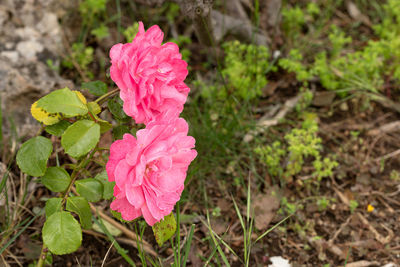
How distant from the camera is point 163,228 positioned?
154 cm

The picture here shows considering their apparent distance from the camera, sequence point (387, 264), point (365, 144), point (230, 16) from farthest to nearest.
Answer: point (230, 16) → point (365, 144) → point (387, 264)

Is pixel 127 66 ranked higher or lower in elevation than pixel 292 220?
higher

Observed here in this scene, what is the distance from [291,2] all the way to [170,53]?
242cm

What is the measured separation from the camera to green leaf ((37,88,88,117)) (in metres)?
1.40

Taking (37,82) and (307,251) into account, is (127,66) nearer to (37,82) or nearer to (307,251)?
(37,82)

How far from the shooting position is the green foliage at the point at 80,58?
280 centimetres

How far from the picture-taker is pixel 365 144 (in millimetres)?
2658

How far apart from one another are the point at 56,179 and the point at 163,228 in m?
0.48

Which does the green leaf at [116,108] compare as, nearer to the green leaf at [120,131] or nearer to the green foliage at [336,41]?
the green leaf at [120,131]

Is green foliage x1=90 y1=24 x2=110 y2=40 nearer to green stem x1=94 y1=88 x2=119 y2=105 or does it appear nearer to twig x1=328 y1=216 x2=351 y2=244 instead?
green stem x1=94 y1=88 x2=119 y2=105

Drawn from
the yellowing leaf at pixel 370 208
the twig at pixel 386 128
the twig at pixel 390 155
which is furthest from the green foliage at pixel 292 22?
the yellowing leaf at pixel 370 208

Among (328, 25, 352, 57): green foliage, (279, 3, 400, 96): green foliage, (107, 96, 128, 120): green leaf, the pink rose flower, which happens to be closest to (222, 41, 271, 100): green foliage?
(279, 3, 400, 96): green foliage

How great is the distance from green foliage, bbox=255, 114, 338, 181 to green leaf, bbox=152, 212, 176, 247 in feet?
2.93

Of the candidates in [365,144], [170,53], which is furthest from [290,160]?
[170,53]
